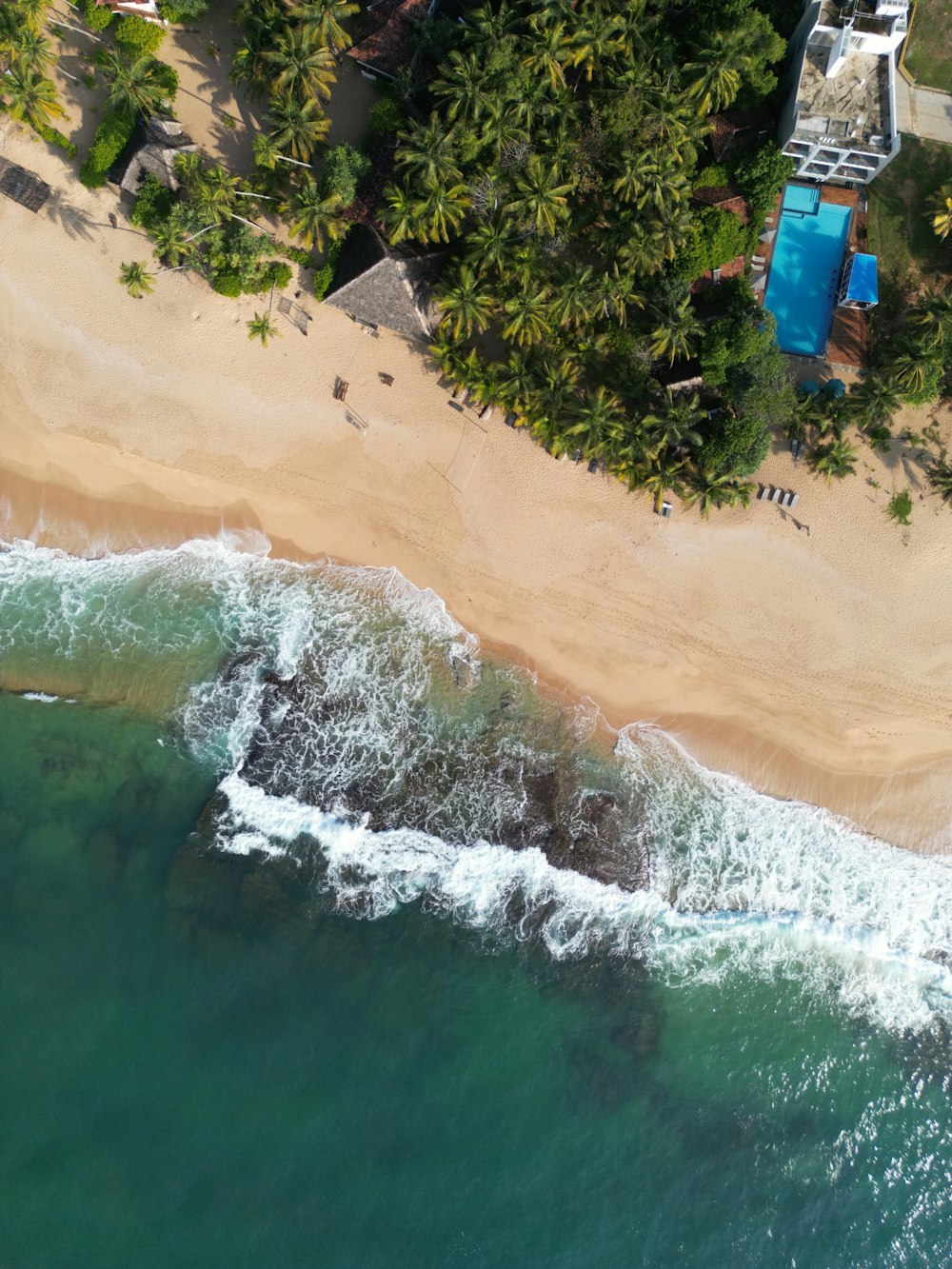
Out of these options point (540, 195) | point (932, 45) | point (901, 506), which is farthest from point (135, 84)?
point (901, 506)

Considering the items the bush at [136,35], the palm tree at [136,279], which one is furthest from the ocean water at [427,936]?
the bush at [136,35]

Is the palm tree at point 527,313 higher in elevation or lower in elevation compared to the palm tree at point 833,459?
lower

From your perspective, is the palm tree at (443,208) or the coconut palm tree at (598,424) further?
the coconut palm tree at (598,424)

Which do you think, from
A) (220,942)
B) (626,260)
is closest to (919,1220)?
(220,942)

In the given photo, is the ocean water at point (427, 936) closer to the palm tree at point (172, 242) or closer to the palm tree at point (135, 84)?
the palm tree at point (172, 242)

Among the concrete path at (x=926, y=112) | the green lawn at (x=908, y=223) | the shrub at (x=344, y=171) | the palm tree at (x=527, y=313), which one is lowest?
the palm tree at (x=527, y=313)

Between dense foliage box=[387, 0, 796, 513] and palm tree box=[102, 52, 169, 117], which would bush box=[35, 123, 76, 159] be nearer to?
palm tree box=[102, 52, 169, 117]
